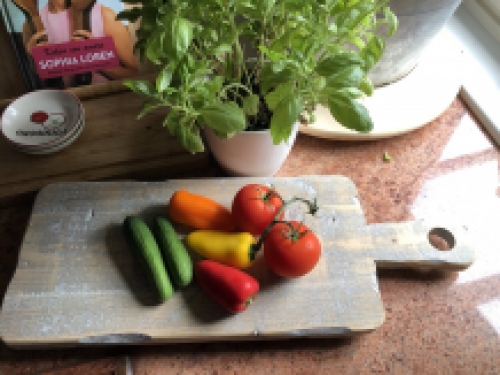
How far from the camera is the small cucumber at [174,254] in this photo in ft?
2.27

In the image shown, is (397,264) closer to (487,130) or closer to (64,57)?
(487,130)

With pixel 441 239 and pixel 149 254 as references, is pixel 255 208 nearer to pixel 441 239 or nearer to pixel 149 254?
pixel 149 254

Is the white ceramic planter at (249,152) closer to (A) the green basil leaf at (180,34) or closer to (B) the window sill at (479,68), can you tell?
(A) the green basil leaf at (180,34)

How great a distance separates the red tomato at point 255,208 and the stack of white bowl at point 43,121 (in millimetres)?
376

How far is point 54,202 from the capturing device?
80cm

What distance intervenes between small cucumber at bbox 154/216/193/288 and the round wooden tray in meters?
0.36

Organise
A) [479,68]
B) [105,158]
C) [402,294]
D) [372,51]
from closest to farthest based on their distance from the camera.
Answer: [372,51] < [402,294] < [105,158] < [479,68]

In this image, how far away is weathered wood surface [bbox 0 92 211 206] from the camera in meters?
0.86

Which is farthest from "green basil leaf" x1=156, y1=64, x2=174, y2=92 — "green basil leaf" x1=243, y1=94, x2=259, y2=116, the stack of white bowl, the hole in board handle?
→ the hole in board handle

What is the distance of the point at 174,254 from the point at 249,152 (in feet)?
0.70

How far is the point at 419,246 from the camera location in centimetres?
76

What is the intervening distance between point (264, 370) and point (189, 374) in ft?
0.37

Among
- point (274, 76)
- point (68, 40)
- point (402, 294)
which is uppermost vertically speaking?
point (274, 76)

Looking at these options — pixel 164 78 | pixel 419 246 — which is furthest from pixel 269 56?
pixel 419 246
